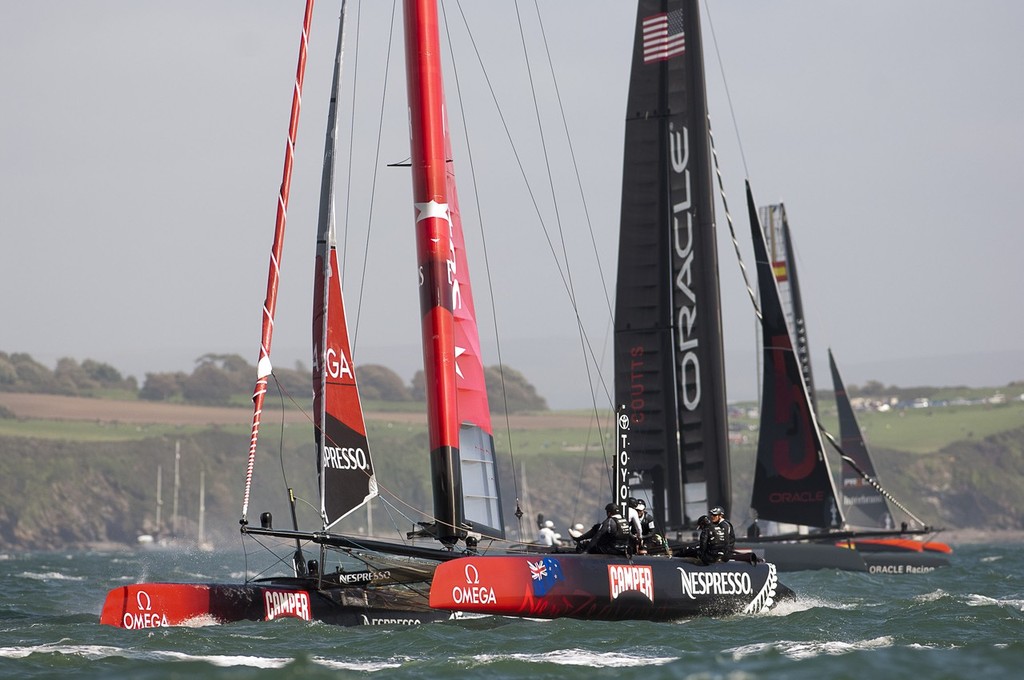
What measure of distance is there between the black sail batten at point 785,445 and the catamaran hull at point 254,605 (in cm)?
1163

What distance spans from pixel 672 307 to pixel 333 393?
10.1m

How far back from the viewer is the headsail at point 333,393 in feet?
52.5

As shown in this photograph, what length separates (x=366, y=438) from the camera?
16031 mm

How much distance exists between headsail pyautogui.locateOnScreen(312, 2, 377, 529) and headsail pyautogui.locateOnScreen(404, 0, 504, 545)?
1165 millimetres

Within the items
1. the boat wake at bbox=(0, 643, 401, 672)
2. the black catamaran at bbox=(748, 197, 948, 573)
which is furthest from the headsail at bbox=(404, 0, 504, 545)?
the black catamaran at bbox=(748, 197, 948, 573)

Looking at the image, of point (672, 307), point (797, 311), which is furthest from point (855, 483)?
point (672, 307)

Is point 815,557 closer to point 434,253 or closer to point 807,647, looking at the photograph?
point 434,253

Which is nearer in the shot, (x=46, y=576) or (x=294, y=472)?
(x=46, y=576)

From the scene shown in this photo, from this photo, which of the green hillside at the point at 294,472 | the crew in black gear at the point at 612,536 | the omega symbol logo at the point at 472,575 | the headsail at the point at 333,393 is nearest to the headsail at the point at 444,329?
the headsail at the point at 333,393

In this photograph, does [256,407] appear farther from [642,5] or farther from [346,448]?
[642,5]

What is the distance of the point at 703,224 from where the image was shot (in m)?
25.2

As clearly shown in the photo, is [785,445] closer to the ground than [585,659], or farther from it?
farther from it

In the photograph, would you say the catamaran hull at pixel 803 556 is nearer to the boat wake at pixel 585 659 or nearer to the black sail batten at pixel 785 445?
the black sail batten at pixel 785 445

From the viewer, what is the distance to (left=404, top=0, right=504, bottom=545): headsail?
17.2 m
